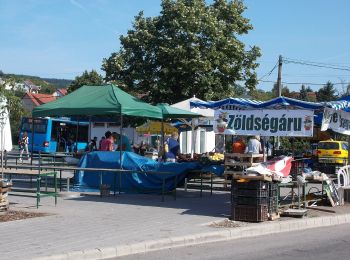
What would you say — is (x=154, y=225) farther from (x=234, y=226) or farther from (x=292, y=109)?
(x=292, y=109)

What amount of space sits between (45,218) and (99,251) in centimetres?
334

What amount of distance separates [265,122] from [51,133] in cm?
3166

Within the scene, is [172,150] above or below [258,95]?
below

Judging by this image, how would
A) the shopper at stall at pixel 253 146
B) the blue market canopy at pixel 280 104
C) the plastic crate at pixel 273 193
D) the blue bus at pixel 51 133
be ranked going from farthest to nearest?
the blue bus at pixel 51 133 → the shopper at stall at pixel 253 146 → the blue market canopy at pixel 280 104 → the plastic crate at pixel 273 193

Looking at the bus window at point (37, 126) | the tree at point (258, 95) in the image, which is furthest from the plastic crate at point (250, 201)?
the bus window at point (37, 126)

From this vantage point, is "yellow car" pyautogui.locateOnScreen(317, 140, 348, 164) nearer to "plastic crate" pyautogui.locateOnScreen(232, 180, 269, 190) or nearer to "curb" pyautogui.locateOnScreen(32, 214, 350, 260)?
"curb" pyautogui.locateOnScreen(32, 214, 350, 260)

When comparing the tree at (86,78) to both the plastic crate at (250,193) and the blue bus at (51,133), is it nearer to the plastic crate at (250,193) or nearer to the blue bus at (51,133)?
the blue bus at (51,133)

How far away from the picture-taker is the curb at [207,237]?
8.51m

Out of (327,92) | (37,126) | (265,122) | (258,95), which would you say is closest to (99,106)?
(265,122)

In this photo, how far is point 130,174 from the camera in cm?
1667

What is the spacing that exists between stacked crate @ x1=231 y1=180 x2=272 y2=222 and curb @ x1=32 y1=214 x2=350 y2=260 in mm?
325

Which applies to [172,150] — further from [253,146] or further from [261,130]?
[261,130]

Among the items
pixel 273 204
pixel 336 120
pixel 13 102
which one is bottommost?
pixel 273 204

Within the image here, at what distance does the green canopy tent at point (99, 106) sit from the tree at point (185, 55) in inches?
525
